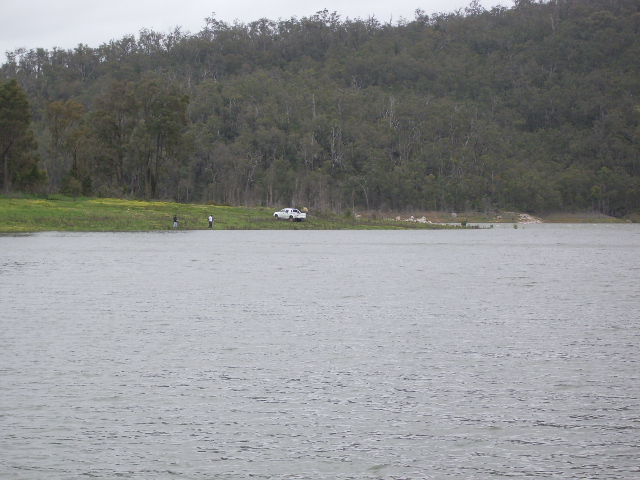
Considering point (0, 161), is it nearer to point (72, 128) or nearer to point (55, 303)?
point (72, 128)

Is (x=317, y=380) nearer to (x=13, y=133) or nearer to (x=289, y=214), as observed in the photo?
(x=289, y=214)

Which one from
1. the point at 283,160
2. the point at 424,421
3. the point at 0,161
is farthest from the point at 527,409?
the point at 283,160

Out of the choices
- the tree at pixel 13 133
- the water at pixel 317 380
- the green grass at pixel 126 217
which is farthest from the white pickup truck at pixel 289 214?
the water at pixel 317 380

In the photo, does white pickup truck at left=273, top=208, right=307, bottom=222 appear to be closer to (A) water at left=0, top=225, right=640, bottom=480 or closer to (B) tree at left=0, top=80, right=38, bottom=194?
(B) tree at left=0, top=80, right=38, bottom=194

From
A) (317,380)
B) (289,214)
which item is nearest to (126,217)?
(289,214)

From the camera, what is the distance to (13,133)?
98.3 metres

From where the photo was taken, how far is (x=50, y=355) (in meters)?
19.1

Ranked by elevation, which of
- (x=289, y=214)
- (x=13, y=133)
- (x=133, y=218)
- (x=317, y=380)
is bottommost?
(x=317, y=380)

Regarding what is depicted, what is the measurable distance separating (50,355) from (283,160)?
489 ft

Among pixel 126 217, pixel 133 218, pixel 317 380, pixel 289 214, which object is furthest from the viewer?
pixel 289 214

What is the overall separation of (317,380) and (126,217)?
242ft

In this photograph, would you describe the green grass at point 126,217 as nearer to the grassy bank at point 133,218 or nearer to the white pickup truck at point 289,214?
the grassy bank at point 133,218

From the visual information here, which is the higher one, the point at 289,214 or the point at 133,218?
the point at 289,214

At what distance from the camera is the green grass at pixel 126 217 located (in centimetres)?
8100
